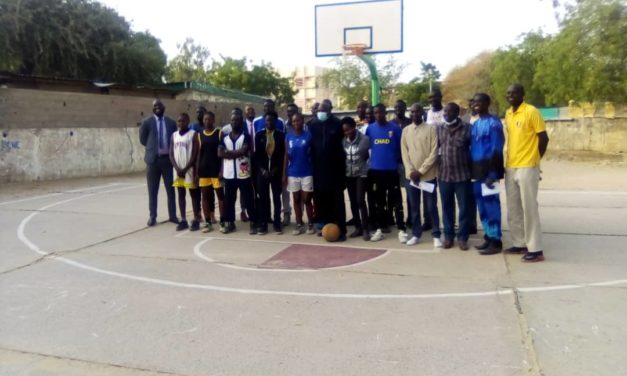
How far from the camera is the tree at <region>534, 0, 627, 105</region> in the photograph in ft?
68.7

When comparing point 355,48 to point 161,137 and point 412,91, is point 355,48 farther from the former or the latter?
point 412,91

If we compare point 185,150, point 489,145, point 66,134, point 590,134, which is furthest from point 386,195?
point 590,134

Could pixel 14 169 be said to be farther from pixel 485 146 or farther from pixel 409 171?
pixel 485 146

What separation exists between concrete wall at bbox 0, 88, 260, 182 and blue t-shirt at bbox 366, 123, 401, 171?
38.6ft

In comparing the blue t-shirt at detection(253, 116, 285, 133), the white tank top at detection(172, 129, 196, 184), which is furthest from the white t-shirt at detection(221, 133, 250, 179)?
the white tank top at detection(172, 129, 196, 184)

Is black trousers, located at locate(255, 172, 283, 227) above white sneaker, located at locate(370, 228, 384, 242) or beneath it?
above

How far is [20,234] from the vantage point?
885 cm

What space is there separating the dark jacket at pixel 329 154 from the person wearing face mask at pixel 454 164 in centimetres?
142

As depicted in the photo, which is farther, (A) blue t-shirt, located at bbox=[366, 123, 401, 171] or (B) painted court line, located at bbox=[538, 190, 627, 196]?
(B) painted court line, located at bbox=[538, 190, 627, 196]

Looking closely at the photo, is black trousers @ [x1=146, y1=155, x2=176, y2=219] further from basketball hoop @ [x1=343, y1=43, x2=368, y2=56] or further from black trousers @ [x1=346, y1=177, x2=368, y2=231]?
basketball hoop @ [x1=343, y1=43, x2=368, y2=56]

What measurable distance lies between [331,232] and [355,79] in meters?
40.3

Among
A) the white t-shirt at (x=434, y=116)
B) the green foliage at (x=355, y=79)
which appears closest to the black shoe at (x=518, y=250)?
the white t-shirt at (x=434, y=116)

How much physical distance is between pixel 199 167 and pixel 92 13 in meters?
25.4

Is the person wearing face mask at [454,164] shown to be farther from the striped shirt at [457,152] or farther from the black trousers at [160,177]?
the black trousers at [160,177]
